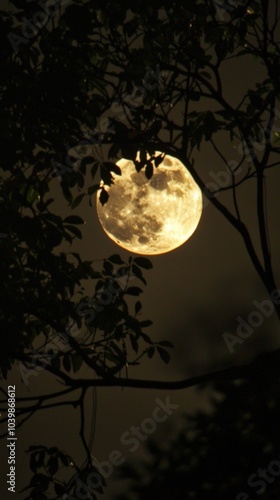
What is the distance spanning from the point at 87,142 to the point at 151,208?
0.53 m

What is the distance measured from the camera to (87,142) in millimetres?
4125

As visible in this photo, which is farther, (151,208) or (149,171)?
(151,208)

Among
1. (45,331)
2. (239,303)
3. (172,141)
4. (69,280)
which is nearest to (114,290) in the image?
(69,280)

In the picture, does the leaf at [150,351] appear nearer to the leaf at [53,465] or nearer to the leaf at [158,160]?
the leaf at [53,465]

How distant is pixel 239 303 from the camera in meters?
2.64

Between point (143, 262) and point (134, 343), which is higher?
point (143, 262)

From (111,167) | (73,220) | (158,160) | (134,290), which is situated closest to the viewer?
(111,167)

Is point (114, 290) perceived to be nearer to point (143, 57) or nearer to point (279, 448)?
point (143, 57)

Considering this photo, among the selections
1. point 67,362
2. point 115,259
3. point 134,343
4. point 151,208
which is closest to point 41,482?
point 67,362

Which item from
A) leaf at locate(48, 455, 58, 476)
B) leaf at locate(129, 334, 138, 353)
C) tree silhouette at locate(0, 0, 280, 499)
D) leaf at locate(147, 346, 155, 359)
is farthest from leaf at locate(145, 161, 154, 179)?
leaf at locate(48, 455, 58, 476)

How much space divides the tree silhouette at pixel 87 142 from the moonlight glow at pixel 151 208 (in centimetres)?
15

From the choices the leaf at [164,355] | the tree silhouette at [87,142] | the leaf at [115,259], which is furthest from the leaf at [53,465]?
the leaf at [115,259]

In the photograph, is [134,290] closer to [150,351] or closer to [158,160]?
[150,351]

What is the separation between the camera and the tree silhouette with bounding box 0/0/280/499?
396cm
